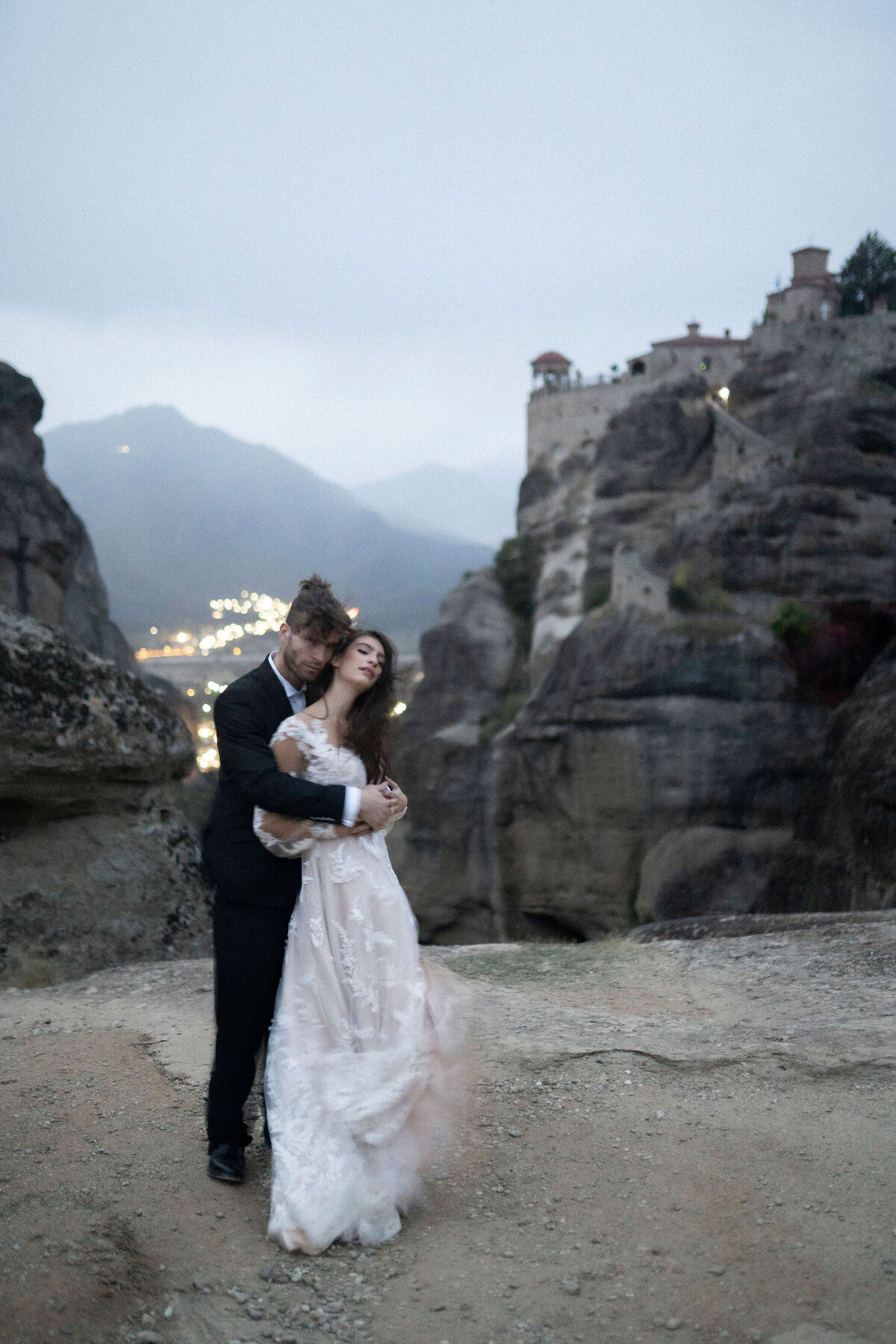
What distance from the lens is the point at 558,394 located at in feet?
161

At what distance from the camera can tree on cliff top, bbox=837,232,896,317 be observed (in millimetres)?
44719

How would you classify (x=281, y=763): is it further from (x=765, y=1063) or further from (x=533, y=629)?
(x=533, y=629)

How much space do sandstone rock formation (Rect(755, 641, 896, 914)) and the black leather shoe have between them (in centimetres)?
887

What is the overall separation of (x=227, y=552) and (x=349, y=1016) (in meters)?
148

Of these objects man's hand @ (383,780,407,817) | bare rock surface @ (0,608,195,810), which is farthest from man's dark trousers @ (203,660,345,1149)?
bare rock surface @ (0,608,195,810)

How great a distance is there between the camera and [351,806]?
345 cm

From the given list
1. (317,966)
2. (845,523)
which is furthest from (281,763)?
(845,523)

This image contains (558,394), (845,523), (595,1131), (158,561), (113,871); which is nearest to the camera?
(595,1131)

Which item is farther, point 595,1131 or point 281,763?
point 595,1131

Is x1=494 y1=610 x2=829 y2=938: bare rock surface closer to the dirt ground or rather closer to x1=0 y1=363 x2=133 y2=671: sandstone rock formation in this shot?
x1=0 y1=363 x2=133 y2=671: sandstone rock formation

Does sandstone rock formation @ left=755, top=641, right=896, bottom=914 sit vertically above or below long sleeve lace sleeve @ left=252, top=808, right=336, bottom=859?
below

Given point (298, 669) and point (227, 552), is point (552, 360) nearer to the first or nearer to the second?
point (298, 669)

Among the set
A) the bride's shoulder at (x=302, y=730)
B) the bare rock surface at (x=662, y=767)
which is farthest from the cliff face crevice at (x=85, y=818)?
the bare rock surface at (x=662, y=767)

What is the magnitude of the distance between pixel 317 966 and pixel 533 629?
34799 mm
